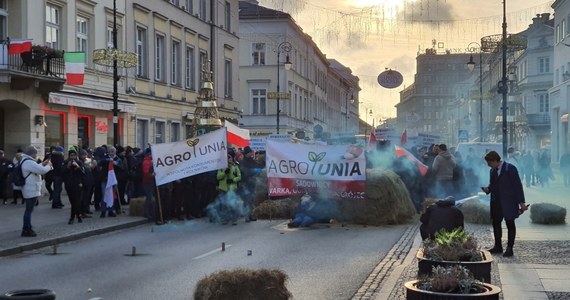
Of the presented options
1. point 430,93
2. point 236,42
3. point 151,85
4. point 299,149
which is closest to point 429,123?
point 430,93

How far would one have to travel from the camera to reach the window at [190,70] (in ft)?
141

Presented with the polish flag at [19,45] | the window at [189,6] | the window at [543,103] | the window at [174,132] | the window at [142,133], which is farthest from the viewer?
the window at [543,103]

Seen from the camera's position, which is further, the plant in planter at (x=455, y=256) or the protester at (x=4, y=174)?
the protester at (x=4, y=174)

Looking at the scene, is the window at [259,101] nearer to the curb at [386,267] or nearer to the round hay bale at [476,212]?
the round hay bale at [476,212]

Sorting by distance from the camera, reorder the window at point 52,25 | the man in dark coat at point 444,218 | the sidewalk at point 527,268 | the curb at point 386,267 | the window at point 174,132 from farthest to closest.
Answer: the window at point 174,132 → the window at point 52,25 → the man in dark coat at point 444,218 → the curb at point 386,267 → the sidewalk at point 527,268

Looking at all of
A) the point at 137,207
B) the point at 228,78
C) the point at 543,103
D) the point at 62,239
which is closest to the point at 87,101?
the point at 137,207

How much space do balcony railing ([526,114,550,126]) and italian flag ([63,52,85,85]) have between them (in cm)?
5747

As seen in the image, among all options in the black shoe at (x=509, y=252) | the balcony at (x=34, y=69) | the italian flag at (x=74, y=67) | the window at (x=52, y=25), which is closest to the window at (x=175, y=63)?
the window at (x=52, y=25)

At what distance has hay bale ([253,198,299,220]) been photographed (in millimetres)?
19328

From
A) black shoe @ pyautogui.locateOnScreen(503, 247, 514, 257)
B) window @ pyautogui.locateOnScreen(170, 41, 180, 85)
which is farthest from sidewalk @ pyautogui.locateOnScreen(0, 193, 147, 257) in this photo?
window @ pyautogui.locateOnScreen(170, 41, 180, 85)

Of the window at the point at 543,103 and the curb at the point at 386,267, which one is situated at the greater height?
the window at the point at 543,103

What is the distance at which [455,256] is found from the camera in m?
7.92

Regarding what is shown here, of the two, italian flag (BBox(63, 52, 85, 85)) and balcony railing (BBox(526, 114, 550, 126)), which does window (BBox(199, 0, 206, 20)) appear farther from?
balcony railing (BBox(526, 114, 550, 126))

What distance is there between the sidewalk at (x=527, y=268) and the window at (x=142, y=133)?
71.2ft
